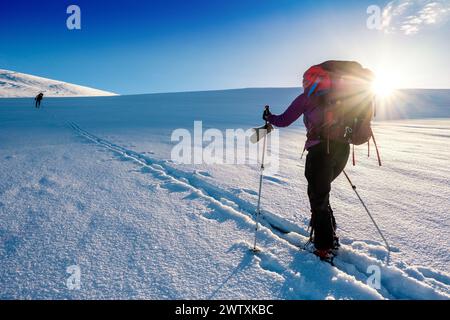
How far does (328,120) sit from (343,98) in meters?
0.22

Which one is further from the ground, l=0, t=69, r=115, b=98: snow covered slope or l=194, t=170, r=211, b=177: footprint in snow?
l=0, t=69, r=115, b=98: snow covered slope

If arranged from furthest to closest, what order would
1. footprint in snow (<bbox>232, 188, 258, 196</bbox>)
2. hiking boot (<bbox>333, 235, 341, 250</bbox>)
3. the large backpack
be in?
footprint in snow (<bbox>232, 188, 258, 196</bbox>), hiking boot (<bbox>333, 235, 341, 250</bbox>), the large backpack

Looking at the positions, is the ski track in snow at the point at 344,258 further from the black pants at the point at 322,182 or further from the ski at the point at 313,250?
the black pants at the point at 322,182

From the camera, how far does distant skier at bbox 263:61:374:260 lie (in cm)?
247

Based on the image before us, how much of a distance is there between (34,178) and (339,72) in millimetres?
4980

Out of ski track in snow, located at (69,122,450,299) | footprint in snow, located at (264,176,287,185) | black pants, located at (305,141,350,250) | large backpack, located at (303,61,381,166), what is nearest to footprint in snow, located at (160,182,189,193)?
ski track in snow, located at (69,122,450,299)

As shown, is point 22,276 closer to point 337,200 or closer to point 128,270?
point 128,270

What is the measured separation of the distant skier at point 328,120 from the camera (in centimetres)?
247

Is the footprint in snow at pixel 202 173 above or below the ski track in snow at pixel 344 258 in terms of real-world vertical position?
above

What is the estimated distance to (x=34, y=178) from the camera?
4828 millimetres

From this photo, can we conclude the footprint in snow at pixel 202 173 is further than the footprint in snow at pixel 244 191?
Yes

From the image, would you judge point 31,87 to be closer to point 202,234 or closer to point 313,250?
point 202,234

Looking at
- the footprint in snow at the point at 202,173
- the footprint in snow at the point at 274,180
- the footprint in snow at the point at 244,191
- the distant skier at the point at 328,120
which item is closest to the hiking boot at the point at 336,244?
the distant skier at the point at 328,120

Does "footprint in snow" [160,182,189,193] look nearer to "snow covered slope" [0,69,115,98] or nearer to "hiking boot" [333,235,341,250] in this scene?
"hiking boot" [333,235,341,250]
